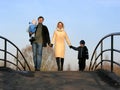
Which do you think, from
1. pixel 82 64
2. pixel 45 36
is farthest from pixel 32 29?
pixel 82 64

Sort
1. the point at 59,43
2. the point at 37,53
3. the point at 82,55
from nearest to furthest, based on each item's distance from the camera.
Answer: the point at 37,53 < the point at 59,43 < the point at 82,55

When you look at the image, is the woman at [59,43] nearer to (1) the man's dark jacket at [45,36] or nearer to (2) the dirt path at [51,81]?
(1) the man's dark jacket at [45,36]

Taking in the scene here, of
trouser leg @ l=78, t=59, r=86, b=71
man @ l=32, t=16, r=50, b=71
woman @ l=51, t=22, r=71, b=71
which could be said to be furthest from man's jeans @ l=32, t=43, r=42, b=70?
trouser leg @ l=78, t=59, r=86, b=71

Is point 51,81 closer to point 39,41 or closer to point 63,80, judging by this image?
point 63,80

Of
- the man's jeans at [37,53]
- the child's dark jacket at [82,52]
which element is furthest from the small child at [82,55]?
the man's jeans at [37,53]

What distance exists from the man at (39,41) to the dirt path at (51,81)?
1.78 metres

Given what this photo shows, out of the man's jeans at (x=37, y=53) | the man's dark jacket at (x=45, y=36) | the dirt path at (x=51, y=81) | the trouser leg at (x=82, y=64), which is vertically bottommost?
the dirt path at (x=51, y=81)

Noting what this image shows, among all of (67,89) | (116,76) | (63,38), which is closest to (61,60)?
(63,38)

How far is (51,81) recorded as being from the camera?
9914mm

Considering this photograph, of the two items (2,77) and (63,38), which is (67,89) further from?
(63,38)

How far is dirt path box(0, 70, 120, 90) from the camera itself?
901cm

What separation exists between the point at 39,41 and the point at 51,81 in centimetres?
344

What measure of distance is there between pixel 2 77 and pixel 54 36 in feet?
15.6

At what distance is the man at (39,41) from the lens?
13078 millimetres
